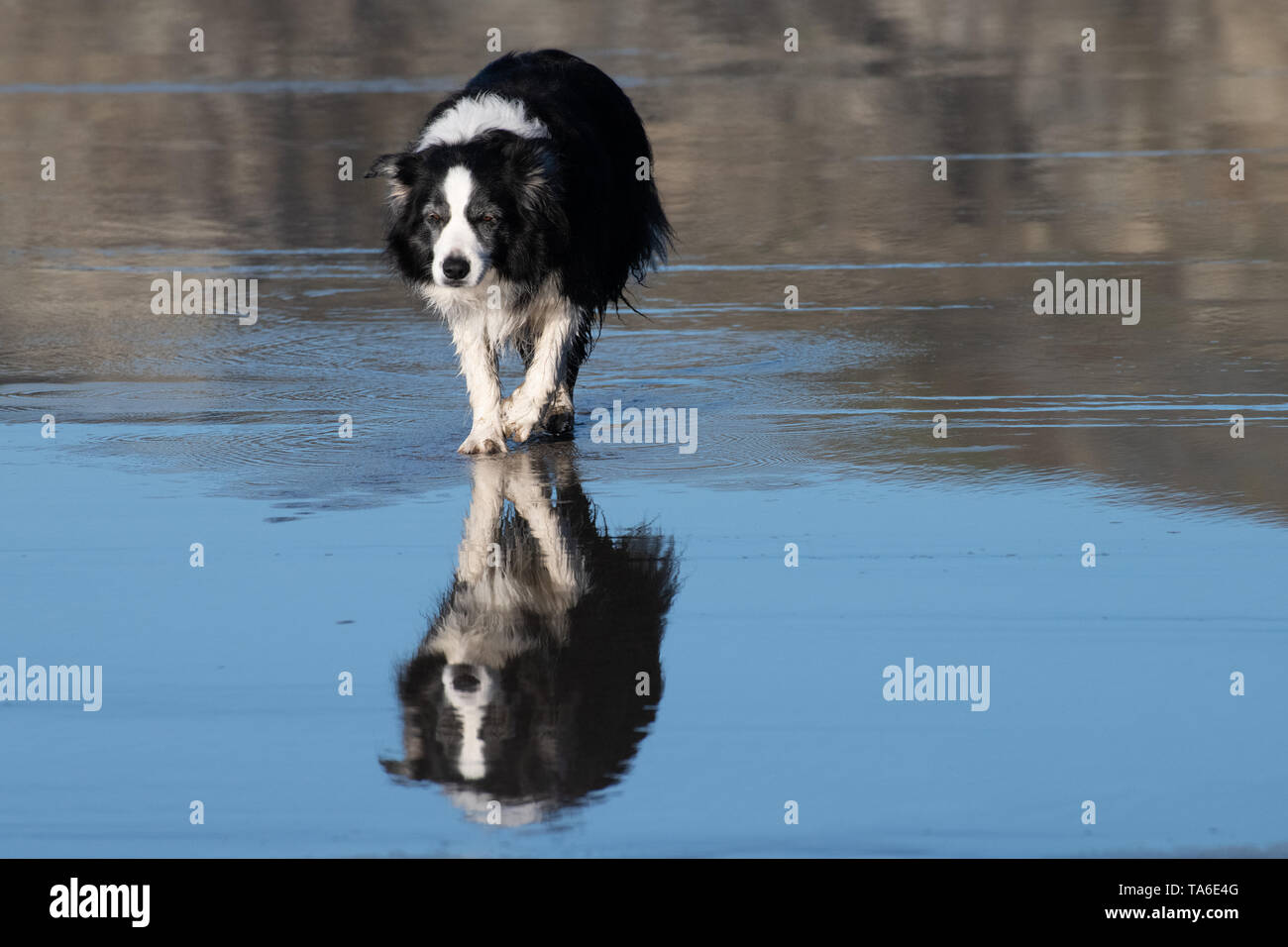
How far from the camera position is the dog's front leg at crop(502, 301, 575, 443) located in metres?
8.05

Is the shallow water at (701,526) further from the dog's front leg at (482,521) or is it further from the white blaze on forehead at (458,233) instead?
the white blaze on forehead at (458,233)

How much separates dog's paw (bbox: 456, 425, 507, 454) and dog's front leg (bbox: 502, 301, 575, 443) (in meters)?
0.19

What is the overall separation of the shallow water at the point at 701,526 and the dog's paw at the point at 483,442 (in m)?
0.16

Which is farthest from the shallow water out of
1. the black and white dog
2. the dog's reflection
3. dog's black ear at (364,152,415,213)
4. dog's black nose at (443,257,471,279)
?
dog's black ear at (364,152,415,213)

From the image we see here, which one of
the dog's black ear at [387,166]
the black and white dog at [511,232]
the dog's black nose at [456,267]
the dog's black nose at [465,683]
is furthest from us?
the dog's black ear at [387,166]

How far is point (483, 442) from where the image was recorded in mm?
7758

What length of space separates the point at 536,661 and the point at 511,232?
10.1ft

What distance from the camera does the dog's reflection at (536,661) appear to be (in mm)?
4480

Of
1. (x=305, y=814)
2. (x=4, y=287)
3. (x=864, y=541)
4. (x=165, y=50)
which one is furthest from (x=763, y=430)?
(x=165, y=50)

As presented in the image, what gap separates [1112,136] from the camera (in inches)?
637

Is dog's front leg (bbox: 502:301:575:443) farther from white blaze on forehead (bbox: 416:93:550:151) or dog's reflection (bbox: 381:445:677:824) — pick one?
dog's reflection (bbox: 381:445:677:824)

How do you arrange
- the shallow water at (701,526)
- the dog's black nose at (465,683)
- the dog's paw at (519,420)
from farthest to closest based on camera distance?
the dog's paw at (519,420) → the dog's black nose at (465,683) → the shallow water at (701,526)

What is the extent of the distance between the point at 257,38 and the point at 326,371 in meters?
14.2

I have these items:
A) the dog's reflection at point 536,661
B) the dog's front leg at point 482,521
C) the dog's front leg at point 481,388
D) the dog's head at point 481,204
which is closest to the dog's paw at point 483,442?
the dog's front leg at point 481,388
